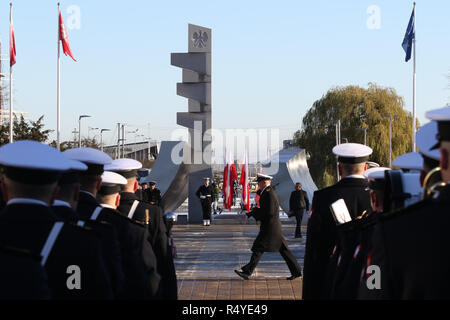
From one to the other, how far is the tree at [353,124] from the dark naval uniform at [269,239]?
4450 centimetres

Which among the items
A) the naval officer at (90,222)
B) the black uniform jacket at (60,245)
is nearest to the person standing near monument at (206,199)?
the naval officer at (90,222)

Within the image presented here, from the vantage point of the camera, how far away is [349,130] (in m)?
57.4

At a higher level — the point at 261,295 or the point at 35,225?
the point at 35,225

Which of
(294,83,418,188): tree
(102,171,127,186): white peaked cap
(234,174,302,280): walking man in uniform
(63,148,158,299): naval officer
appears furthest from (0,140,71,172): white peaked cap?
(294,83,418,188): tree

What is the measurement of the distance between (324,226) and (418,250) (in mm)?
3171

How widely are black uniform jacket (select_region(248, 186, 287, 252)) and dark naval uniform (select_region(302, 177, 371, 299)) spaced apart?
584 cm

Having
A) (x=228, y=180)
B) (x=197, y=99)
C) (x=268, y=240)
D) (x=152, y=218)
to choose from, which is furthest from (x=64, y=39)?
(x=152, y=218)

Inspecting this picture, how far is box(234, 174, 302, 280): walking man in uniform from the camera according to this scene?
1137 cm

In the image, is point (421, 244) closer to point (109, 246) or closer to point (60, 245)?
point (60, 245)

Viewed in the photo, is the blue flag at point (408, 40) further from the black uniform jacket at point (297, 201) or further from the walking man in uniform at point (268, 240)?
the walking man in uniform at point (268, 240)

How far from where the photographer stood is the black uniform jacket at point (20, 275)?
2.59 metres
